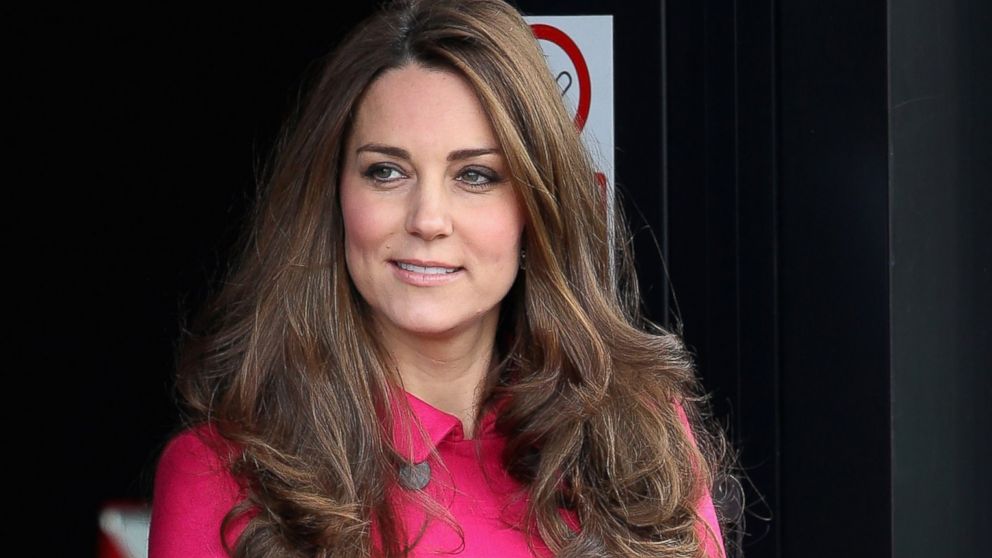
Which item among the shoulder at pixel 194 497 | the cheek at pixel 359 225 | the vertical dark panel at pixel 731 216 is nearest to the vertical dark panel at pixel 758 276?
the vertical dark panel at pixel 731 216

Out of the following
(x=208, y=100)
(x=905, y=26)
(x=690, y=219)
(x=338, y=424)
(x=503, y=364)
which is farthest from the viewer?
(x=208, y=100)

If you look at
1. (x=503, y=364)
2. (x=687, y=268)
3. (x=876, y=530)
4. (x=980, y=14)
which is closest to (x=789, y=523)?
(x=876, y=530)

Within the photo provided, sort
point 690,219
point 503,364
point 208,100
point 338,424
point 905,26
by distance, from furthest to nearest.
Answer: point 208,100
point 690,219
point 905,26
point 503,364
point 338,424

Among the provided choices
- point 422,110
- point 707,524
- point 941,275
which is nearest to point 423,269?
point 422,110

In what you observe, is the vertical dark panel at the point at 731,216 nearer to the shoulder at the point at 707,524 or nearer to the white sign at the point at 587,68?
the white sign at the point at 587,68

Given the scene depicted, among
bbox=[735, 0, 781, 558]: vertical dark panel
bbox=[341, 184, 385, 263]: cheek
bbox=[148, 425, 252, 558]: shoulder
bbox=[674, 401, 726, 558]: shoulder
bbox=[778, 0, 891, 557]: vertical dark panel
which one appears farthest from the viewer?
bbox=[735, 0, 781, 558]: vertical dark panel

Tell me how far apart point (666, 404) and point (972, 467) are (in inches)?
32.3

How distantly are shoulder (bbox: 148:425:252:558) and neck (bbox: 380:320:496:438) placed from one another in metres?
0.31

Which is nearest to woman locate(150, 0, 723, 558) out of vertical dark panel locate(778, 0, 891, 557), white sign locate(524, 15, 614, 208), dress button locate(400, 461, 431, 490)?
dress button locate(400, 461, 431, 490)

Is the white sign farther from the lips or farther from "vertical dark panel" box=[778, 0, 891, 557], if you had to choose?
the lips

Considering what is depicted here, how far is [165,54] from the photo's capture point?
3512 mm

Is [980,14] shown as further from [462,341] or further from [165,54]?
[165,54]

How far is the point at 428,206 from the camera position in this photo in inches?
95.7

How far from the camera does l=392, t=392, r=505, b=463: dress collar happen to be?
2.53 meters
